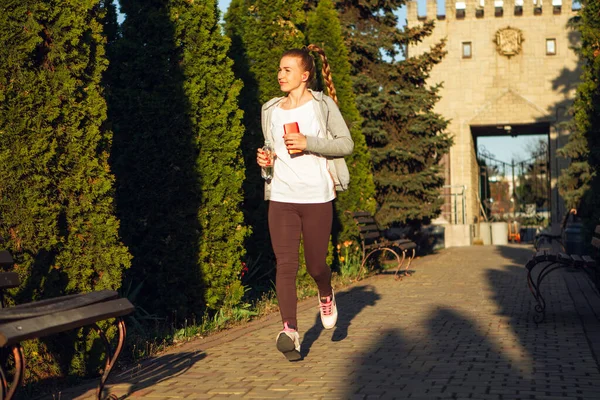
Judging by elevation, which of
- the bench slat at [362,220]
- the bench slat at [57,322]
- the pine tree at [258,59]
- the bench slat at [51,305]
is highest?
the pine tree at [258,59]

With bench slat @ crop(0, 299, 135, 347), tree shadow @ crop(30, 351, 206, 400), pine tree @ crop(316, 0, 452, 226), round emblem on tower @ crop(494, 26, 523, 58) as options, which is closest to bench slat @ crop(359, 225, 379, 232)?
pine tree @ crop(316, 0, 452, 226)

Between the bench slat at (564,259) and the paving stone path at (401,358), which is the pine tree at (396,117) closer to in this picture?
the paving stone path at (401,358)

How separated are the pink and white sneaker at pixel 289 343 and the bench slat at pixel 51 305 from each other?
146 centimetres

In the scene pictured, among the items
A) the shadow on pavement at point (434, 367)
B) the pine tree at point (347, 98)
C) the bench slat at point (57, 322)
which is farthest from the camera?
the pine tree at point (347, 98)

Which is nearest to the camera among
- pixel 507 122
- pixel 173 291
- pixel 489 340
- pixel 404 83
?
pixel 489 340

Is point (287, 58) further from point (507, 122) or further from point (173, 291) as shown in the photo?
point (507, 122)

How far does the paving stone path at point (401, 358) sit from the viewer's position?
5.36m

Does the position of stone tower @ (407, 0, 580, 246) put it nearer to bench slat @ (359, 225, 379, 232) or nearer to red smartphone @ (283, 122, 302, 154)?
bench slat @ (359, 225, 379, 232)

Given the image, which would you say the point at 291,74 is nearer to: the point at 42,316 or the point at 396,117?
the point at 42,316

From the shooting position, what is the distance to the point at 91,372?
6.05 metres

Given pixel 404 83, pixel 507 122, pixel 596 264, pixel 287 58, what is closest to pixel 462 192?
pixel 507 122

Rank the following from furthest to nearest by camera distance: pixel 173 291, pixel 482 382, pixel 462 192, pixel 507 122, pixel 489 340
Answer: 1. pixel 507 122
2. pixel 462 192
3. pixel 173 291
4. pixel 489 340
5. pixel 482 382

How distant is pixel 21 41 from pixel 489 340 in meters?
4.26

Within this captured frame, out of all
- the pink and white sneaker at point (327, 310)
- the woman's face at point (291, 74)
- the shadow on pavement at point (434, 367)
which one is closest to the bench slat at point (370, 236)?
the shadow on pavement at point (434, 367)
